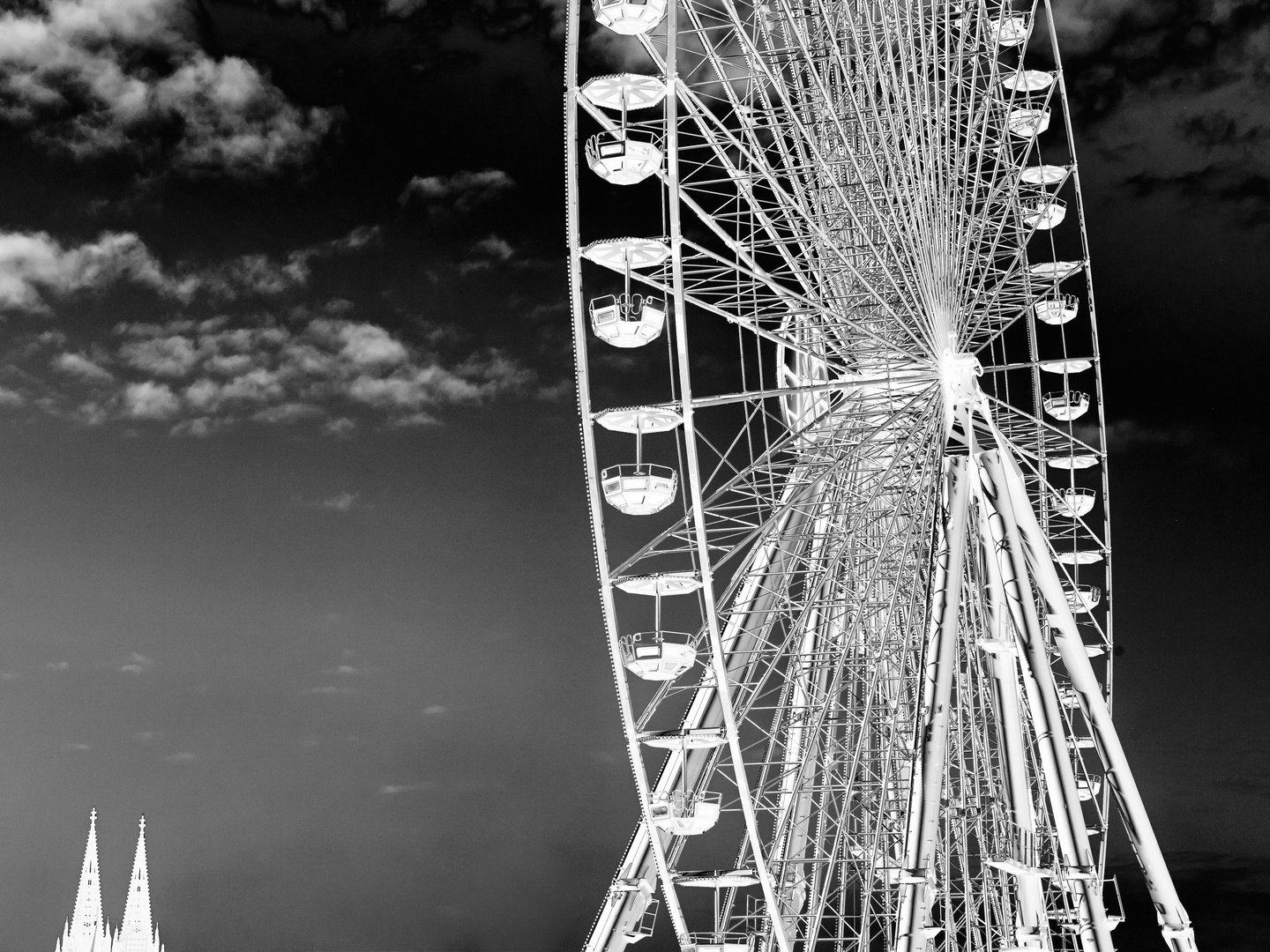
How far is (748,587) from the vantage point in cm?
1706

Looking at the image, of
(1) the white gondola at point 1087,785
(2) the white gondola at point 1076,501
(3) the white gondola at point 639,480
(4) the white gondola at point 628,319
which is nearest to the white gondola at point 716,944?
(3) the white gondola at point 639,480

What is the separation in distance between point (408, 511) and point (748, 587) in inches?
845

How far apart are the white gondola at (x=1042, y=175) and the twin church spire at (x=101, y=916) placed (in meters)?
25.2

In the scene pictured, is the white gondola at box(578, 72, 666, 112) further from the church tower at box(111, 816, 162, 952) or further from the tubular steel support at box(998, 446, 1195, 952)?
the church tower at box(111, 816, 162, 952)

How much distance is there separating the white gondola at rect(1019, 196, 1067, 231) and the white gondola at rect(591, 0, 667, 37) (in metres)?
5.94

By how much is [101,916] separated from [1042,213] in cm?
3436

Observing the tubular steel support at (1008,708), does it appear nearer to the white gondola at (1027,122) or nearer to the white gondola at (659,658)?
the white gondola at (659,658)

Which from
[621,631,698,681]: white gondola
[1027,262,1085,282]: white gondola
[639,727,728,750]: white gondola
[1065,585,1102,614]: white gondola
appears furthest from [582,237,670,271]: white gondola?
[1065,585,1102,614]: white gondola

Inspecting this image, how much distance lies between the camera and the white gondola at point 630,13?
47.5ft

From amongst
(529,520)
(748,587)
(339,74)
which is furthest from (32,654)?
(748,587)

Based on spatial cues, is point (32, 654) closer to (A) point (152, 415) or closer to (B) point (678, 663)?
(A) point (152, 415)

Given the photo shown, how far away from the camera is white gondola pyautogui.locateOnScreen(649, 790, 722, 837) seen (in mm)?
14820

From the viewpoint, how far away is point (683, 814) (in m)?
15.2

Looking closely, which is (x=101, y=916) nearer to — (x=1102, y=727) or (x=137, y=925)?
(x=137, y=925)
